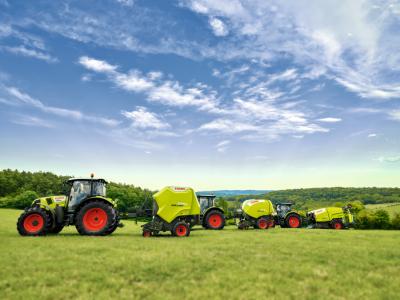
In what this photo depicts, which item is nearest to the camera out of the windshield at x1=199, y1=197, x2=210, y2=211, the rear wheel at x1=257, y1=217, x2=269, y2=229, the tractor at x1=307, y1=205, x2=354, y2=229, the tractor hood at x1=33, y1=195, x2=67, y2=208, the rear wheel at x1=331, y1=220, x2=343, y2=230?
the tractor hood at x1=33, y1=195, x2=67, y2=208

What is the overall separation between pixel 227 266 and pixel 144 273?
1.77 metres

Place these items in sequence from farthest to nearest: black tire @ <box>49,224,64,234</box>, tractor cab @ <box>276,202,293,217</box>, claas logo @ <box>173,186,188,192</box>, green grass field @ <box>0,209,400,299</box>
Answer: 1. tractor cab @ <box>276,202,293,217</box>
2. claas logo @ <box>173,186,188,192</box>
3. black tire @ <box>49,224,64,234</box>
4. green grass field @ <box>0,209,400,299</box>

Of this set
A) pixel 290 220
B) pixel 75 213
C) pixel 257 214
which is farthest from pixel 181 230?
pixel 290 220

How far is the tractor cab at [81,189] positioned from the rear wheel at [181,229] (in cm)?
395

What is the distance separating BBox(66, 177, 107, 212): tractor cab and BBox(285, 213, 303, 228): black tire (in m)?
15.2

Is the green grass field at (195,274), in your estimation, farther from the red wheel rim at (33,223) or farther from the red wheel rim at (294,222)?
the red wheel rim at (294,222)

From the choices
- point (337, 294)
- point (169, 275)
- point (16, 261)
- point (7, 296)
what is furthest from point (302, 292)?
point (16, 261)

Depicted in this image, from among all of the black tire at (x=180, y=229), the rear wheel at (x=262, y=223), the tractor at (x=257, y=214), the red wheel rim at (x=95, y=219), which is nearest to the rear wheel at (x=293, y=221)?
the tractor at (x=257, y=214)

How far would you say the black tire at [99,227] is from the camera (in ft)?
37.7

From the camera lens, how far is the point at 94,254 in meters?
6.92

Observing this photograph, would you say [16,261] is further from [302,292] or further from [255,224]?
[255,224]

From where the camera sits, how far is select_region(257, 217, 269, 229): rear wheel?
18.8 meters

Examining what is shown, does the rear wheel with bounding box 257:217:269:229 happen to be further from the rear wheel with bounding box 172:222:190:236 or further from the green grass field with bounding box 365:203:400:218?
the green grass field with bounding box 365:203:400:218

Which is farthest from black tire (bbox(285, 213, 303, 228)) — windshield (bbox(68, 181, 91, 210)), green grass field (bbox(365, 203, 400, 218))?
green grass field (bbox(365, 203, 400, 218))
